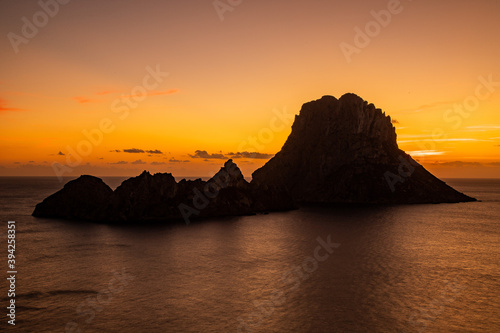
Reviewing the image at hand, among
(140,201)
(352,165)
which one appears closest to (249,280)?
(140,201)

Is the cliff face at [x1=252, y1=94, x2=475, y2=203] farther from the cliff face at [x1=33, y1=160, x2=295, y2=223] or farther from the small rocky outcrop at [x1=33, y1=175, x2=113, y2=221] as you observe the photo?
the small rocky outcrop at [x1=33, y1=175, x2=113, y2=221]

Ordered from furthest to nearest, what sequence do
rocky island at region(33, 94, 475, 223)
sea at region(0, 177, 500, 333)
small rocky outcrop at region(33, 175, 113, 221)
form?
small rocky outcrop at region(33, 175, 113, 221) < rocky island at region(33, 94, 475, 223) < sea at region(0, 177, 500, 333)

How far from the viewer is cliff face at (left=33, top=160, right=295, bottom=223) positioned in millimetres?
98500

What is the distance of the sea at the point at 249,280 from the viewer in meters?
33.3

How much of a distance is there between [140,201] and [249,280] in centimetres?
6233

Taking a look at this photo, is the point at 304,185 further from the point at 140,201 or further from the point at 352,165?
the point at 140,201

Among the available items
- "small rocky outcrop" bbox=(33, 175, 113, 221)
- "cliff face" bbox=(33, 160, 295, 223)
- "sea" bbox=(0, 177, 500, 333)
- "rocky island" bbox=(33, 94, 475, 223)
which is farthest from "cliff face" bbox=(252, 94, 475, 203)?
"sea" bbox=(0, 177, 500, 333)

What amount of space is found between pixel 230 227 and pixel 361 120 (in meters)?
116

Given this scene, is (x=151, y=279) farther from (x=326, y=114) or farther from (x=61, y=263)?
(x=326, y=114)

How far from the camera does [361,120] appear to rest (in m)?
182

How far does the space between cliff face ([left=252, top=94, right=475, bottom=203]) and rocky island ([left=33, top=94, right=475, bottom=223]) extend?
435mm

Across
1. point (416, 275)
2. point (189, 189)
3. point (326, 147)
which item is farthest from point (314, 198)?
point (416, 275)

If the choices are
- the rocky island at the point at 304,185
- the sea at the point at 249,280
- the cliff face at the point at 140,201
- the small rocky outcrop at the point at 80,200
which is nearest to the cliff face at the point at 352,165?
the rocky island at the point at 304,185

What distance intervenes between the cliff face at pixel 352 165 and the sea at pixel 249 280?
79.3 metres
